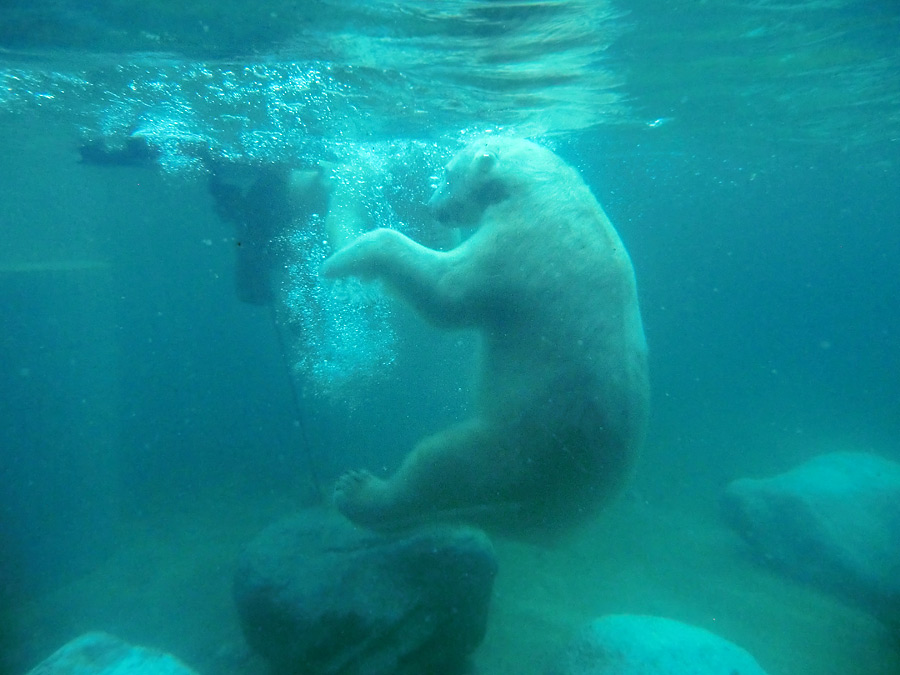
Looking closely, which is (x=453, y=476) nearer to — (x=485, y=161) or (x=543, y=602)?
(x=485, y=161)

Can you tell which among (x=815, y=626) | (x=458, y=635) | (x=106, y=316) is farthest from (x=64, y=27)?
(x=815, y=626)

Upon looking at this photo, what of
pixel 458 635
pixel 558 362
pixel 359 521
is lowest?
pixel 458 635

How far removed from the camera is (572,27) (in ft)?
22.7

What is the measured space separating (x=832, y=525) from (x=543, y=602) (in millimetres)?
4855

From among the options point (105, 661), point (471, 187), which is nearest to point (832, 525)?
point (471, 187)

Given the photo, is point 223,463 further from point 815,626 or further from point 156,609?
point 815,626

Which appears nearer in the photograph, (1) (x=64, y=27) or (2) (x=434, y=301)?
(2) (x=434, y=301)

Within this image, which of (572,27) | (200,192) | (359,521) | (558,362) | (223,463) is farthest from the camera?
(200,192)

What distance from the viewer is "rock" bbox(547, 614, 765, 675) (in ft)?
12.6

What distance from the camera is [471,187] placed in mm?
3830

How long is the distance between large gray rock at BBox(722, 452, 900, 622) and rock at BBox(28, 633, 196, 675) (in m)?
7.68

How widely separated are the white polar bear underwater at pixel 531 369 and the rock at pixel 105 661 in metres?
1.36

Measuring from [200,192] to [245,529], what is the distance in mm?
17053

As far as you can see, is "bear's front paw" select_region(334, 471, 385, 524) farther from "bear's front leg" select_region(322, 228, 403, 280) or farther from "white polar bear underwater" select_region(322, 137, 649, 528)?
"bear's front leg" select_region(322, 228, 403, 280)
